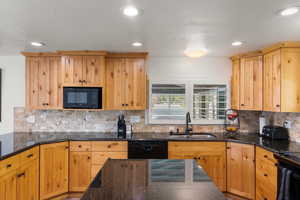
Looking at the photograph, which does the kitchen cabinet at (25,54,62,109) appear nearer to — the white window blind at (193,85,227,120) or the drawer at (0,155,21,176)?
the drawer at (0,155,21,176)

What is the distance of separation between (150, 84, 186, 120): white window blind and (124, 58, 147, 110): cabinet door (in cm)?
35

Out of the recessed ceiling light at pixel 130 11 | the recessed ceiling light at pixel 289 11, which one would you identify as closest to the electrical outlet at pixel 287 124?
the recessed ceiling light at pixel 289 11

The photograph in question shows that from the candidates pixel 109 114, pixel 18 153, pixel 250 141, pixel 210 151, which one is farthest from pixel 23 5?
pixel 250 141

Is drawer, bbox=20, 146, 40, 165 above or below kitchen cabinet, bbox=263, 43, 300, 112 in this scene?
below

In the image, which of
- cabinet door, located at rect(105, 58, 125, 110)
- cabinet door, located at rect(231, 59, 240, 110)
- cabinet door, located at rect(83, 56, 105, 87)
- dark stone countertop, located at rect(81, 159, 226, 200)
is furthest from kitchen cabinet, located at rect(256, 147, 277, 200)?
cabinet door, located at rect(83, 56, 105, 87)

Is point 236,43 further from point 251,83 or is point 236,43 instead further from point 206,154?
point 206,154

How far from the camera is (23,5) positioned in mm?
1634

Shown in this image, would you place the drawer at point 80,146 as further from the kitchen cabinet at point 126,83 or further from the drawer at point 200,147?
the drawer at point 200,147

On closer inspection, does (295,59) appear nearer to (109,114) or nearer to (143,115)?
(143,115)

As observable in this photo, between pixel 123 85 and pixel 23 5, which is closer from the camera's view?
pixel 23 5

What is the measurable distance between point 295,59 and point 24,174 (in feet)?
12.8

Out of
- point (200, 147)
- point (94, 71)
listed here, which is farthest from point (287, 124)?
point (94, 71)

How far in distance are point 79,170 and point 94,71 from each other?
5.35 ft

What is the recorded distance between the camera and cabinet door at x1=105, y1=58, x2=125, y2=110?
3.27 m
